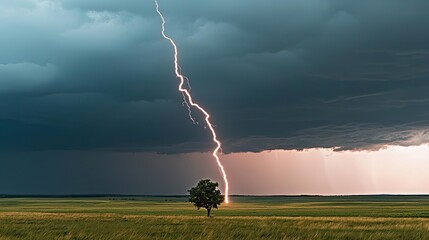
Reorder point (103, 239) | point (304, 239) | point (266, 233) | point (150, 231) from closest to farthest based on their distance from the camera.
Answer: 1. point (103, 239)
2. point (304, 239)
3. point (266, 233)
4. point (150, 231)

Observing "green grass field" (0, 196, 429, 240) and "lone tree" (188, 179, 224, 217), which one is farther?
"lone tree" (188, 179, 224, 217)

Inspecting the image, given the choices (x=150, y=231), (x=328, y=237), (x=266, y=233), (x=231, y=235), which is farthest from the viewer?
(x=150, y=231)

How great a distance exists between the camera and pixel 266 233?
18.9 m

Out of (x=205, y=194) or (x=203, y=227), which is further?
(x=205, y=194)

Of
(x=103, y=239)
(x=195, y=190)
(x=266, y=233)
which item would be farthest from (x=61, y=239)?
(x=195, y=190)

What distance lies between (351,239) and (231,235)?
14.8ft

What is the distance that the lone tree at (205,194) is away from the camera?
71188 millimetres

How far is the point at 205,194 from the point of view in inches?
2803

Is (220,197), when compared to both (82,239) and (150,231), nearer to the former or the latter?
(150,231)

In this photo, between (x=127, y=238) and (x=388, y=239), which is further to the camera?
(x=388, y=239)

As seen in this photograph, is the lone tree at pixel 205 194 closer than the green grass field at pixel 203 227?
No

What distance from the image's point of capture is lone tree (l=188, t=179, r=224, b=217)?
71.2 meters

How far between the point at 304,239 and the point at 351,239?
1.93 m

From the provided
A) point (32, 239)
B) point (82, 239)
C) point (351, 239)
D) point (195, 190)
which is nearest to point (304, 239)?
point (351, 239)
